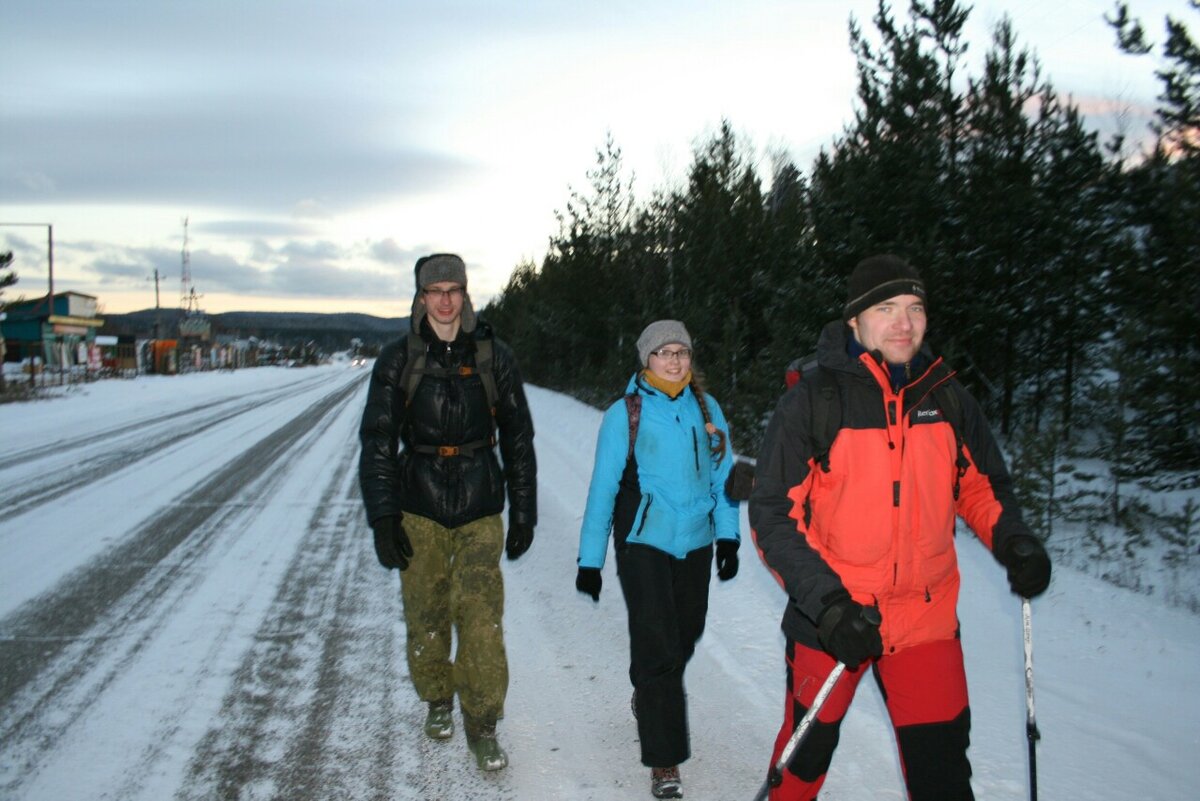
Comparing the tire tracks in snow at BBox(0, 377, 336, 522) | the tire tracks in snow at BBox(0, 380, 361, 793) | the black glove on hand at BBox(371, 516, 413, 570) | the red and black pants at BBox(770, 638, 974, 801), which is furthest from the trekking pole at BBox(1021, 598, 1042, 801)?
the tire tracks in snow at BBox(0, 377, 336, 522)

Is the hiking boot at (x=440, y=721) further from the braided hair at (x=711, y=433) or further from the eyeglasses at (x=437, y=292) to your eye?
the eyeglasses at (x=437, y=292)

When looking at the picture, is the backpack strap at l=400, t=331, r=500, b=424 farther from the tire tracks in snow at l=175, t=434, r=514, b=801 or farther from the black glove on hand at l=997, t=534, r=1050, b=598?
the black glove on hand at l=997, t=534, r=1050, b=598

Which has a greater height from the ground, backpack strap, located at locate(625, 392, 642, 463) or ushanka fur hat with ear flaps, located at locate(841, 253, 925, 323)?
ushanka fur hat with ear flaps, located at locate(841, 253, 925, 323)

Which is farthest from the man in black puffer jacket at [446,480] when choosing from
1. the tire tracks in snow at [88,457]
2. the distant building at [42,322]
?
the distant building at [42,322]

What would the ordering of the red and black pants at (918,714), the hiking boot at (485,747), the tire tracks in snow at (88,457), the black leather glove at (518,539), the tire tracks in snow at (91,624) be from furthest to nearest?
the tire tracks in snow at (88,457)
the tire tracks in snow at (91,624)
the black leather glove at (518,539)
the hiking boot at (485,747)
the red and black pants at (918,714)

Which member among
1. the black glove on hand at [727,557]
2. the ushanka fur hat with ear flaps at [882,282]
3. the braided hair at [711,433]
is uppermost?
the ushanka fur hat with ear flaps at [882,282]

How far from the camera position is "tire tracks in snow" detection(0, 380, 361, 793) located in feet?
14.0

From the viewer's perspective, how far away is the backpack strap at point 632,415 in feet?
12.4

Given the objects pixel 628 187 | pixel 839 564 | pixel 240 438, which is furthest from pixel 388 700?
pixel 628 187

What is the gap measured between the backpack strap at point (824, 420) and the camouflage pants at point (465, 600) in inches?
71.8

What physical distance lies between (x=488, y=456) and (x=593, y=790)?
151 centimetres

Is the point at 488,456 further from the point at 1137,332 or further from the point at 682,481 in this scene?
the point at 1137,332

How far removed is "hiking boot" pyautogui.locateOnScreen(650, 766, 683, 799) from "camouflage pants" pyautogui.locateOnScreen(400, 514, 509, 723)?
774 millimetres

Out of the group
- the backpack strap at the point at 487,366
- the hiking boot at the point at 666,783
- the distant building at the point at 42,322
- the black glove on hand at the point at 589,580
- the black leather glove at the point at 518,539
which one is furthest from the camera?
the distant building at the point at 42,322
